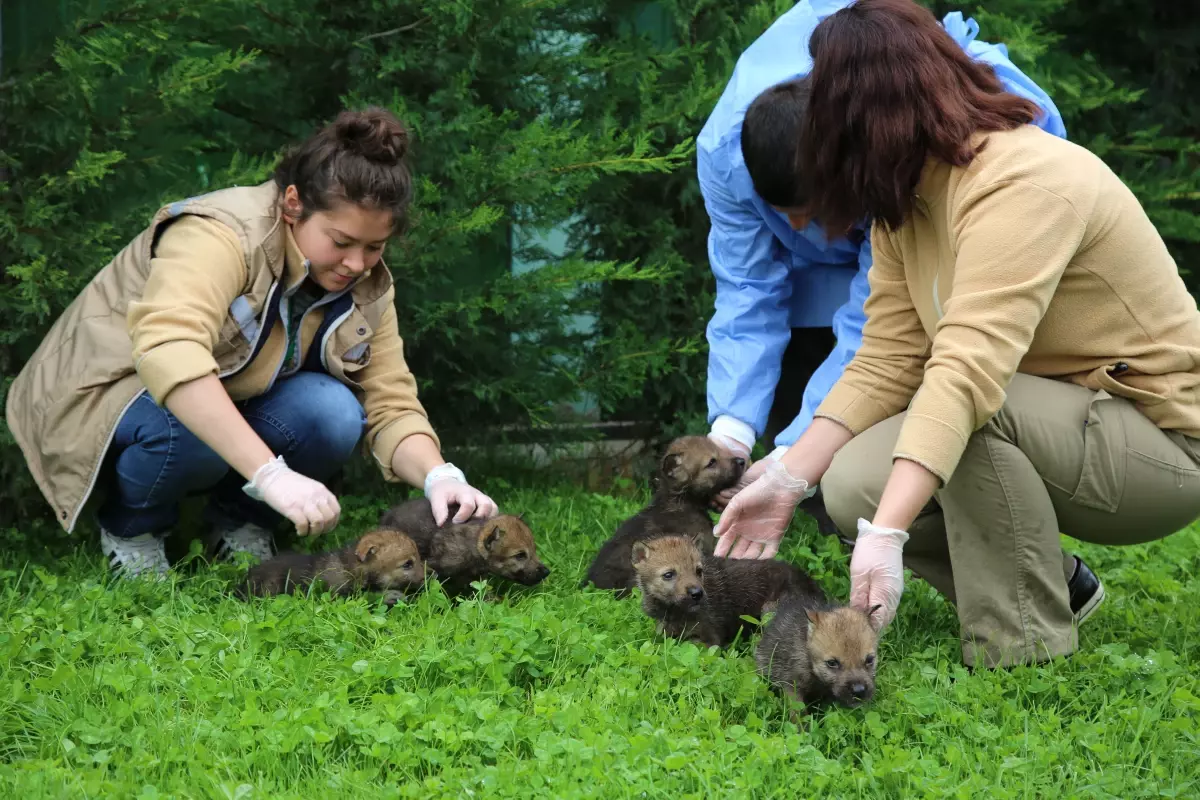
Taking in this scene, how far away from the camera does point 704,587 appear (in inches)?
167

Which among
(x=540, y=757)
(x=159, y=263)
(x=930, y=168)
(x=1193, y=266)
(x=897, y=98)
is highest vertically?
(x=897, y=98)

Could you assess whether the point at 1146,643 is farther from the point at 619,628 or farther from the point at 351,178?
the point at 351,178

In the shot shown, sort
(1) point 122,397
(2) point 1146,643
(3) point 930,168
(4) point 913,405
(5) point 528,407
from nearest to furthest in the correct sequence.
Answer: (4) point 913,405
(3) point 930,168
(2) point 1146,643
(1) point 122,397
(5) point 528,407

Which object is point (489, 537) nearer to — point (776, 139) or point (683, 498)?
point (683, 498)

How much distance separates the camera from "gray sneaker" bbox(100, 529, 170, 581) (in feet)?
15.9

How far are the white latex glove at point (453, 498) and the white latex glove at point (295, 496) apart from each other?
645 mm

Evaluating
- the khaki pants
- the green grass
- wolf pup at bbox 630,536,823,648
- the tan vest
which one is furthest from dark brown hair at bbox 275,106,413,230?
the khaki pants

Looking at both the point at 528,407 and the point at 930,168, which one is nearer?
the point at 930,168

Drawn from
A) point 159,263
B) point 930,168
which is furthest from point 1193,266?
point 159,263

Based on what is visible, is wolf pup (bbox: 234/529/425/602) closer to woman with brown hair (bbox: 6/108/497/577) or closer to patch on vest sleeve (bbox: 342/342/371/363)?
woman with brown hair (bbox: 6/108/497/577)

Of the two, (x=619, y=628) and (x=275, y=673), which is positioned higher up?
(x=275, y=673)

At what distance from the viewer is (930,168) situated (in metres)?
3.71

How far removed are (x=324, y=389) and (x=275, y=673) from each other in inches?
58.7

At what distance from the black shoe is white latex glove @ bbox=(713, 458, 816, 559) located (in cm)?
94
